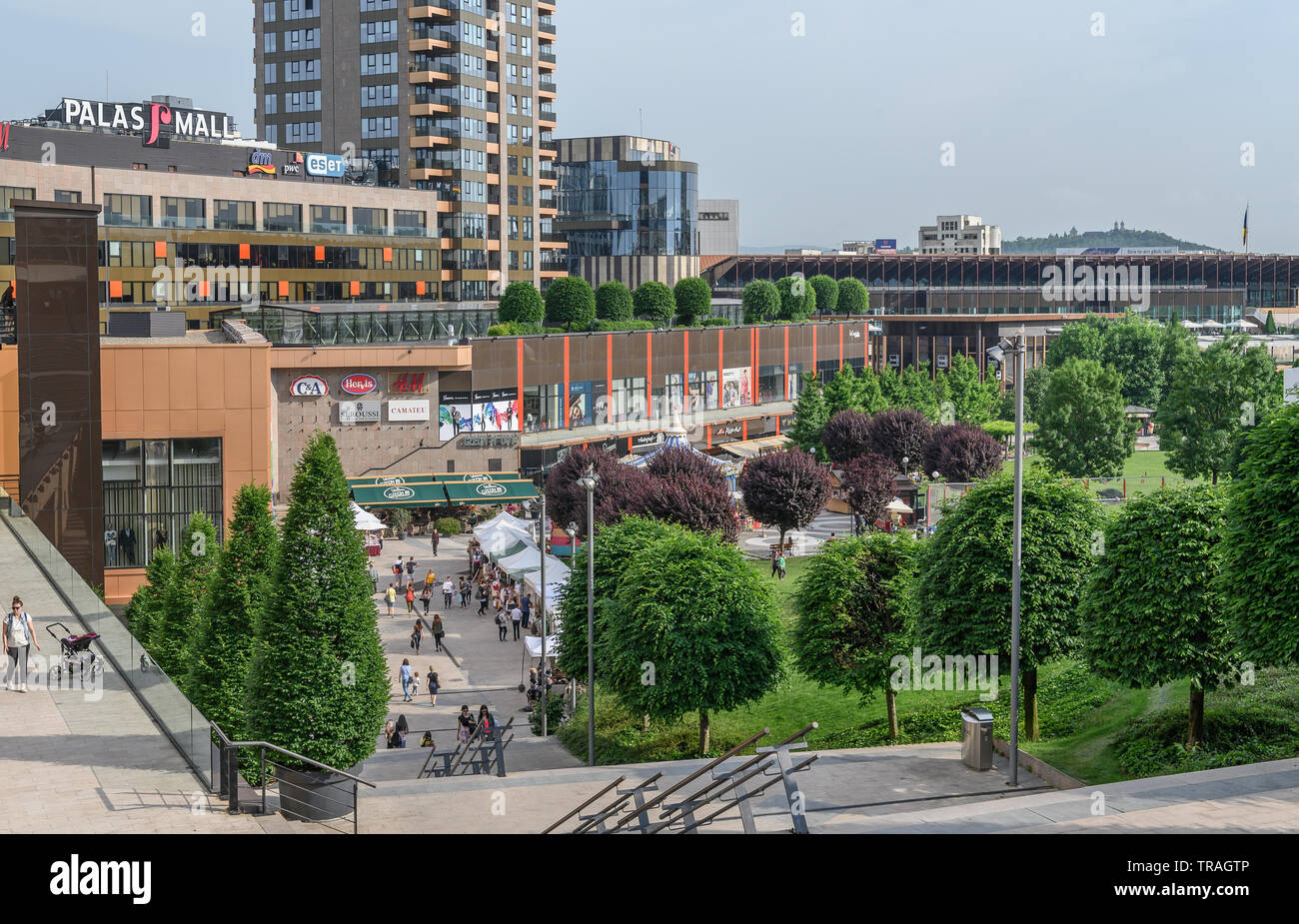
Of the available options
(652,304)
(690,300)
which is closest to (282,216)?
(652,304)

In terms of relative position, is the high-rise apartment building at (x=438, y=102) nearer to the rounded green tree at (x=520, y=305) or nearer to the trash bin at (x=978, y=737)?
the rounded green tree at (x=520, y=305)

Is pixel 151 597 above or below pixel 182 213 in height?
below

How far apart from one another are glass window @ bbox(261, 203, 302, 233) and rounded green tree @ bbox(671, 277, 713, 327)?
25.4m

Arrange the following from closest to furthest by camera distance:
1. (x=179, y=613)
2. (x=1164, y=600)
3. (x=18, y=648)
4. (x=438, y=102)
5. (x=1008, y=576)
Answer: (x=18, y=648) < (x=1164, y=600) < (x=1008, y=576) < (x=179, y=613) < (x=438, y=102)

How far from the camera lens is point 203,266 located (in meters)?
82.2

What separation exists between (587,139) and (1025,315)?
1925 inches

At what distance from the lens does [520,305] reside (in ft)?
247

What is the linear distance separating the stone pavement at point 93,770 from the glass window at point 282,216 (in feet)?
232

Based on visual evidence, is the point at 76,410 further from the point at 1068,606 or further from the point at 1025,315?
the point at 1025,315

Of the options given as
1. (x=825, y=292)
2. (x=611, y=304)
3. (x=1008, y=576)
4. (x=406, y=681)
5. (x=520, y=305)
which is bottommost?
(x=406, y=681)

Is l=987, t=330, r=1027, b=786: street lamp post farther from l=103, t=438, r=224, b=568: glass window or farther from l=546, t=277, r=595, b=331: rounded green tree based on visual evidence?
l=546, t=277, r=595, b=331: rounded green tree

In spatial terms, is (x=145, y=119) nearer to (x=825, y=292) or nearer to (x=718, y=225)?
(x=825, y=292)

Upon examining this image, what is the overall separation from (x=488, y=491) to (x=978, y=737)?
134 feet

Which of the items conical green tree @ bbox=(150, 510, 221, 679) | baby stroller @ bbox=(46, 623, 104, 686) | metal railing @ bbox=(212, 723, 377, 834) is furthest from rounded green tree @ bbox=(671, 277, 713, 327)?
metal railing @ bbox=(212, 723, 377, 834)
